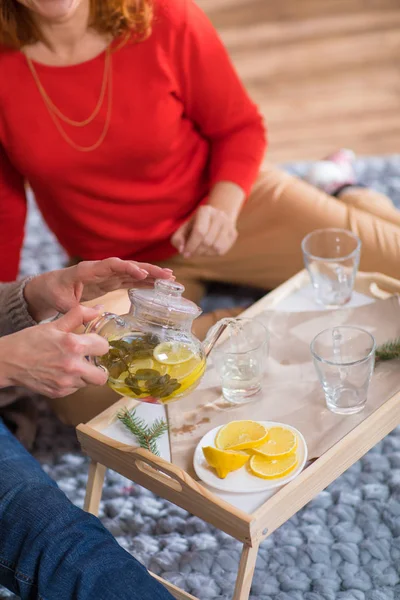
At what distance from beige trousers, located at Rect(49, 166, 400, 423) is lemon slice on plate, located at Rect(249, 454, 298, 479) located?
58 cm

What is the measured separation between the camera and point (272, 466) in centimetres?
127

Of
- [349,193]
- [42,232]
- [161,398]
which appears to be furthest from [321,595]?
[42,232]

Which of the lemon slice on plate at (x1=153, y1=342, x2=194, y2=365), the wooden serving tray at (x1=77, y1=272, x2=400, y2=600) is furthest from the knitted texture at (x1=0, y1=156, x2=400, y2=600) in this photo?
the lemon slice on plate at (x1=153, y1=342, x2=194, y2=365)

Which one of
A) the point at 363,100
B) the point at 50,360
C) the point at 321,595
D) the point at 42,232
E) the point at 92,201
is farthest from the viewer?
the point at 363,100

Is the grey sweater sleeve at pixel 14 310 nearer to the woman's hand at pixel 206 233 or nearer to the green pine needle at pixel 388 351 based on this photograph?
the woman's hand at pixel 206 233

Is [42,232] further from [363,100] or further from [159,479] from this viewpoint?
[159,479]

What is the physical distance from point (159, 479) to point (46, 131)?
743 mm

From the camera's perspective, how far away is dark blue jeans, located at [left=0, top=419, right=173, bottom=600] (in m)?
1.23

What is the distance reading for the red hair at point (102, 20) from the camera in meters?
1.62

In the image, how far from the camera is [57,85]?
1.69 metres

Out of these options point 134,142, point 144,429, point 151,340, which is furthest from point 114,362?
point 134,142

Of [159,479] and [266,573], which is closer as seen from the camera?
[159,479]

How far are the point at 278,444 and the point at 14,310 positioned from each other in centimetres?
50

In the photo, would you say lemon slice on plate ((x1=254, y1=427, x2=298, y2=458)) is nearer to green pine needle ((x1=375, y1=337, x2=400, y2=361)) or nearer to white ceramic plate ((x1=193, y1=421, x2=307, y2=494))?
white ceramic plate ((x1=193, y1=421, x2=307, y2=494))
